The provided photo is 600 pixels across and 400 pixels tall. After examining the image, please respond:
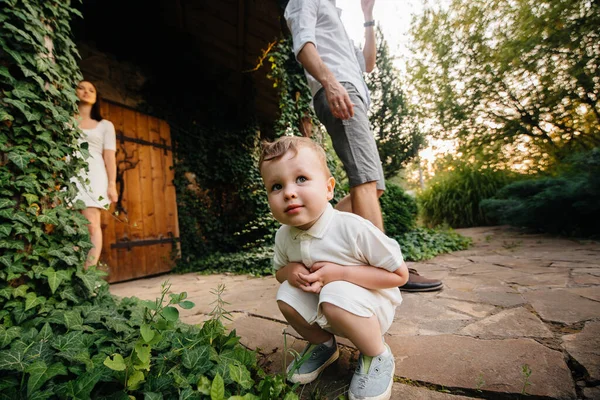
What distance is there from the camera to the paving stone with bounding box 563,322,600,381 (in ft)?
3.06

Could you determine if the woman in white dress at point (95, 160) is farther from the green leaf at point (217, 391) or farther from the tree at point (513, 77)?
the tree at point (513, 77)

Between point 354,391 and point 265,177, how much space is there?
74cm

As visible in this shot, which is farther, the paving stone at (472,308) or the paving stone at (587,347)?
the paving stone at (472,308)

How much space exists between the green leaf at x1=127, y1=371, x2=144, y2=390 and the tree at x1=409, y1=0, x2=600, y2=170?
28.5ft

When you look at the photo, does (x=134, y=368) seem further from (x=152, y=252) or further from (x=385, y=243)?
(x=152, y=252)

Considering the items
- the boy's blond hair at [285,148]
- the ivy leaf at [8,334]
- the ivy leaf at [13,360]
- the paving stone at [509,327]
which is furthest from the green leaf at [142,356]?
the paving stone at [509,327]

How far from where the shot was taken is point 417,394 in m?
0.89

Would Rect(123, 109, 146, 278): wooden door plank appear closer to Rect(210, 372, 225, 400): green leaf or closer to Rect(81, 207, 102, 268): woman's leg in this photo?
Rect(81, 207, 102, 268): woman's leg

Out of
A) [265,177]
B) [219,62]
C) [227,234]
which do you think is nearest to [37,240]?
[265,177]

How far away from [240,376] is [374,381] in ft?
1.38

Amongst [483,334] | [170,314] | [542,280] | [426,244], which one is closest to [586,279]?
[542,280]

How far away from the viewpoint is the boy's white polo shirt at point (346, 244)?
91 cm

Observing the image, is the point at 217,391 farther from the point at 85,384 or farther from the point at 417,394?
the point at 417,394

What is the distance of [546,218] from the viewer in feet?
13.6
